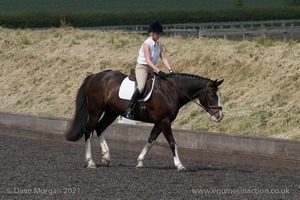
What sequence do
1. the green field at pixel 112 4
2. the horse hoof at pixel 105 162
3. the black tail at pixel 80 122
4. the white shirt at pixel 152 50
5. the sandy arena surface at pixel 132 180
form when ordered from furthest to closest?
1. the green field at pixel 112 4
2. the black tail at pixel 80 122
3. the horse hoof at pixel 105 162
4. the white shirt at pixel 152 50
5. the sandy arena surface at pixel 132 180

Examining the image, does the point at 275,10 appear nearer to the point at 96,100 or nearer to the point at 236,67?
the point at 236,67

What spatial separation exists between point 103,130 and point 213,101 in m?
2.21

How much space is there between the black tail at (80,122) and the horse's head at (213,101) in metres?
2.28

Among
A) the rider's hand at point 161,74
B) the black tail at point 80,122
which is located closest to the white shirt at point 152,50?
the rider's hand at point 161,74

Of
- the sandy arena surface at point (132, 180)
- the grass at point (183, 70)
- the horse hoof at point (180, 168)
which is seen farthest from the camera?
the grass at point (183, 70)

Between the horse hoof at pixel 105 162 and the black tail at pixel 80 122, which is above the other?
the black tail at pixel 80 122

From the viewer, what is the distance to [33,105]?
28328mm

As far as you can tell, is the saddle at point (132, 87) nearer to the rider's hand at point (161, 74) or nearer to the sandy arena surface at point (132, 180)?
the rider's hand at point (161, 74)

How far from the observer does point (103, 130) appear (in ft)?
57.9

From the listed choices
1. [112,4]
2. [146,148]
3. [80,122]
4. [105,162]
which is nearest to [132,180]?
[146,148]

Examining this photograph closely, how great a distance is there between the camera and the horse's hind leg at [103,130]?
678 inches

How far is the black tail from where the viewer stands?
17719 mm

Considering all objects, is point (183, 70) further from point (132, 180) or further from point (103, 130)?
point (132, 180)

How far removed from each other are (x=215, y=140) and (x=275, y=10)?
5774 cm
